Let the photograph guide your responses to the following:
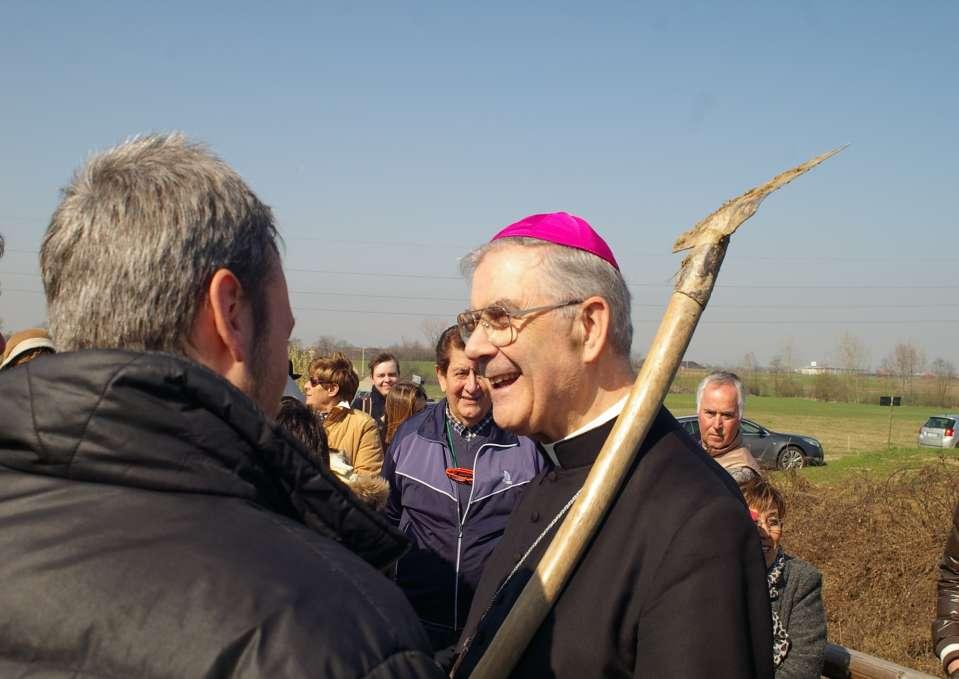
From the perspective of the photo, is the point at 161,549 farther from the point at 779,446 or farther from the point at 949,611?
the point at 779,446

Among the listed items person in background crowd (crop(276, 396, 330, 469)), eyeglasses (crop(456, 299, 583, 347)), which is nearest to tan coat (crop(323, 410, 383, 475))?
person in background crowd (crop(276, 396, 330, 469))

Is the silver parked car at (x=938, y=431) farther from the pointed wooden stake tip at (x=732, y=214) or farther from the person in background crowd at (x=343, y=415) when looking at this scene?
the pointed wooden stake tip at (x=732, y=214)

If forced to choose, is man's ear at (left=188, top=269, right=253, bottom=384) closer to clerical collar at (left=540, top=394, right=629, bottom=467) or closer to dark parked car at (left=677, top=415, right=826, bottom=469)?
clerical collar at (left=540, top=394, right=629, bottom=467)

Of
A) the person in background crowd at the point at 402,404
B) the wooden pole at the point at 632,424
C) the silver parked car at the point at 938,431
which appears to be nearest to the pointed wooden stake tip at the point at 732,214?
the wooden pole at the point at 632,424

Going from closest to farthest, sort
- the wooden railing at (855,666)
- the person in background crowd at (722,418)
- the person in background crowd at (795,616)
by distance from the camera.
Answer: the person in background crowd at (795,616) → the wooden railing at (855,666) → the person in background crowd at (722,418)

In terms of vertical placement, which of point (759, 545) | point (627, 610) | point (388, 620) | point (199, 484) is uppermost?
point (199, 484)

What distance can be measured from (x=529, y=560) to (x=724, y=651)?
2.18 ft

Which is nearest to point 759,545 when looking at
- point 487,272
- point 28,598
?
point 487,272

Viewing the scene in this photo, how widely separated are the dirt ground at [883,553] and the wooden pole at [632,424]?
268 inches

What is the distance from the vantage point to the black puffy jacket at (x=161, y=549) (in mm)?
962

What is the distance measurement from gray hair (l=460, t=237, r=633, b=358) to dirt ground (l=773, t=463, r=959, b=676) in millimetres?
6768

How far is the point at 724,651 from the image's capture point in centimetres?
168

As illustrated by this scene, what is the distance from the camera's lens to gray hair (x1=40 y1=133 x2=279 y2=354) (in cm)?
124

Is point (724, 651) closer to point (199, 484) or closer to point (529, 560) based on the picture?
point (529, 560)
